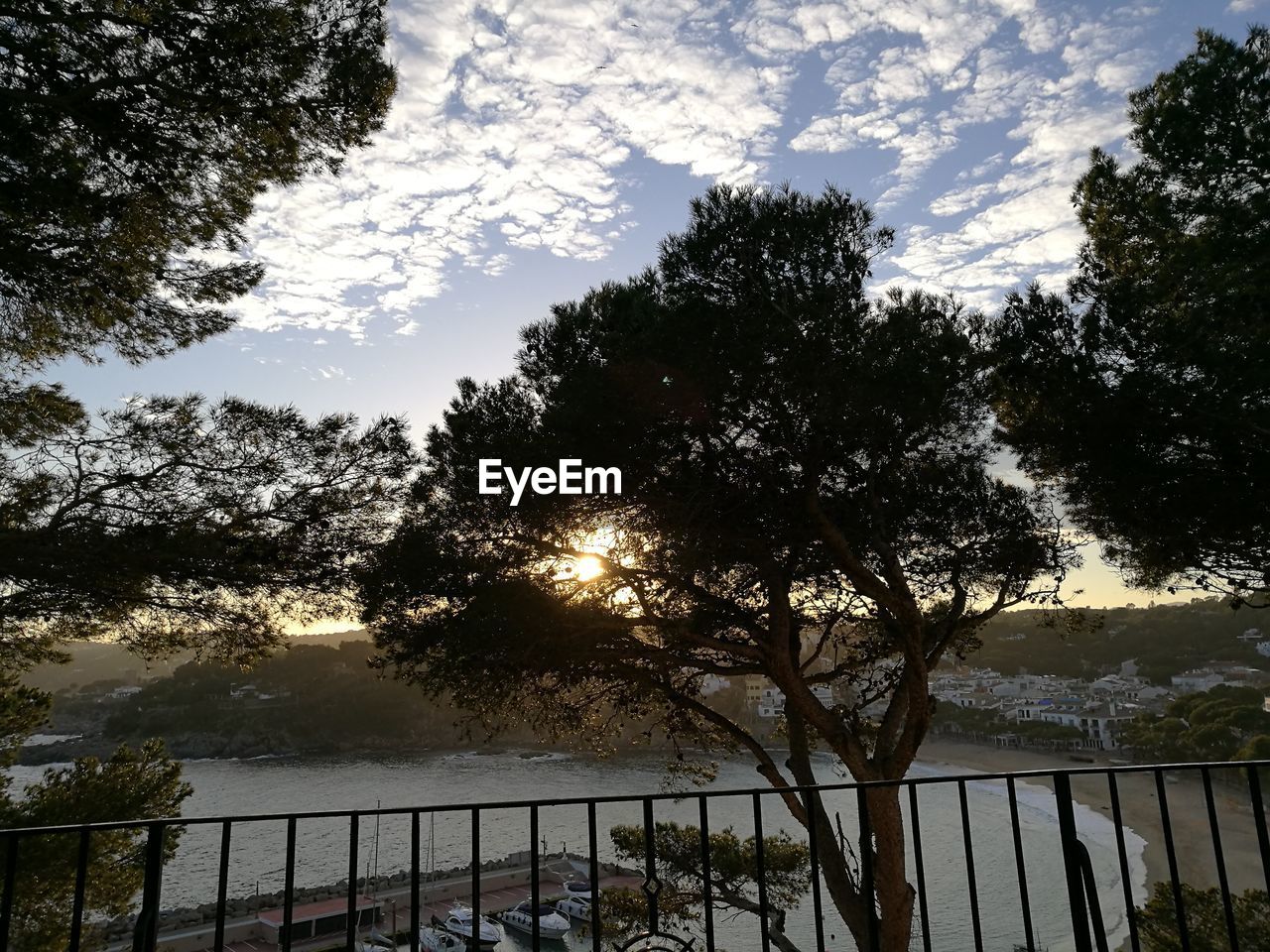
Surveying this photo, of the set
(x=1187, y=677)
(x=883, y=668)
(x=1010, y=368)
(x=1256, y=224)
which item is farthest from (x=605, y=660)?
(x=1187, y=677)

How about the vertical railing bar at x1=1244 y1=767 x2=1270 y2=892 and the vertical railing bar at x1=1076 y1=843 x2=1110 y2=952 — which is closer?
the vertical railing bar at x1=1076 y1=843 x2=1110 y2=952

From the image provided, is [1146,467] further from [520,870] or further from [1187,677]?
[1187,677]

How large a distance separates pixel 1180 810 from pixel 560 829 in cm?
2865

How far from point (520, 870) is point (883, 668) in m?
27.9

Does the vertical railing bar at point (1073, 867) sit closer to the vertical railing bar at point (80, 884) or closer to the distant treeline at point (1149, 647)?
the vertical railing bar at point (80, 884)

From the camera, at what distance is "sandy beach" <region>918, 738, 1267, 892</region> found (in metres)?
25.4

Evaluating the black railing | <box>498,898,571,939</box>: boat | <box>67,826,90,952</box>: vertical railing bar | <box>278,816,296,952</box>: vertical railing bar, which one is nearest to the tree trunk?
the black railing

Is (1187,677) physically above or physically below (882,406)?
below

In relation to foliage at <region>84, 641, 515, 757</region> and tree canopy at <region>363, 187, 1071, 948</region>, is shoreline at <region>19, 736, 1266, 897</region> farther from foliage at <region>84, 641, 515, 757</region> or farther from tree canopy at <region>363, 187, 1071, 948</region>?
tree canopy at <region>363, 187, 1071, 948</region>

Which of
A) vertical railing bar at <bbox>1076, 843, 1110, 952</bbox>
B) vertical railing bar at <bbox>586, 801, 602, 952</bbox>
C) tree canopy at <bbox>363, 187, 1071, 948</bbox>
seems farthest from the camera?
tree canopy at <bbox>363, 187, 1071, 948</bbox>

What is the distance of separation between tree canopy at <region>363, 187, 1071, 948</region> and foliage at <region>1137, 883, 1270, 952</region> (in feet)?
16.4

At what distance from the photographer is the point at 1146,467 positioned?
287 inches

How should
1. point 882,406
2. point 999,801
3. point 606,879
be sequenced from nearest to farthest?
point 882,406 < point 606,879 < point 999,801

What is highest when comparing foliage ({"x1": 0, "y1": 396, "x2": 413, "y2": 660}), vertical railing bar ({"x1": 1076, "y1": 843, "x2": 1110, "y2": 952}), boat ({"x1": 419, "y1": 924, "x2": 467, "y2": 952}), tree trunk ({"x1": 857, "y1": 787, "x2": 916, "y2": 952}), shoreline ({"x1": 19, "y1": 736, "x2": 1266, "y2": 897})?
foliage ({"x1": 0, "y1": 396, "x2": 413, "y2": 660})
